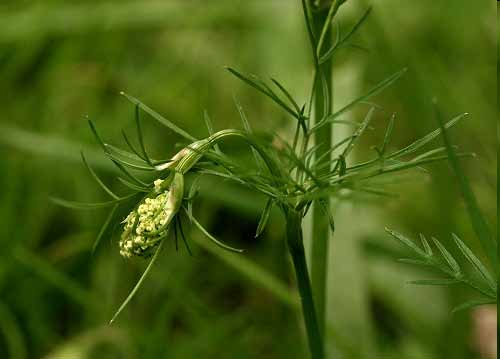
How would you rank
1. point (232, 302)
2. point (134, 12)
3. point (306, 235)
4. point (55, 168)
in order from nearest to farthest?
point (306, 235) → point (232, 302) → point (55, 168) → point (134, 12)

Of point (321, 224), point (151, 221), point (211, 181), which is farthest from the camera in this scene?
point (211, 181)

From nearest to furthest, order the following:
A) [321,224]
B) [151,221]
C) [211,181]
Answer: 1. [151,221]
2. [321,224]
3. [211,181]

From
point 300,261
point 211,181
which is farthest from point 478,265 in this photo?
point 211,181

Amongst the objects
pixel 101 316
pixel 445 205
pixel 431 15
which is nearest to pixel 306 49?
pixel 431 15

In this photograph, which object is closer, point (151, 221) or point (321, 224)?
point (151, 221)

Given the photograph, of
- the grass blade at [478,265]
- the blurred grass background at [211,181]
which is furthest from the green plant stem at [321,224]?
the grass blade at [478,265]

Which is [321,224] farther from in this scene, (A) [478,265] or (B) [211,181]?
(B) [211,181]

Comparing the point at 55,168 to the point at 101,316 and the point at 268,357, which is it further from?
the point at 268,357
